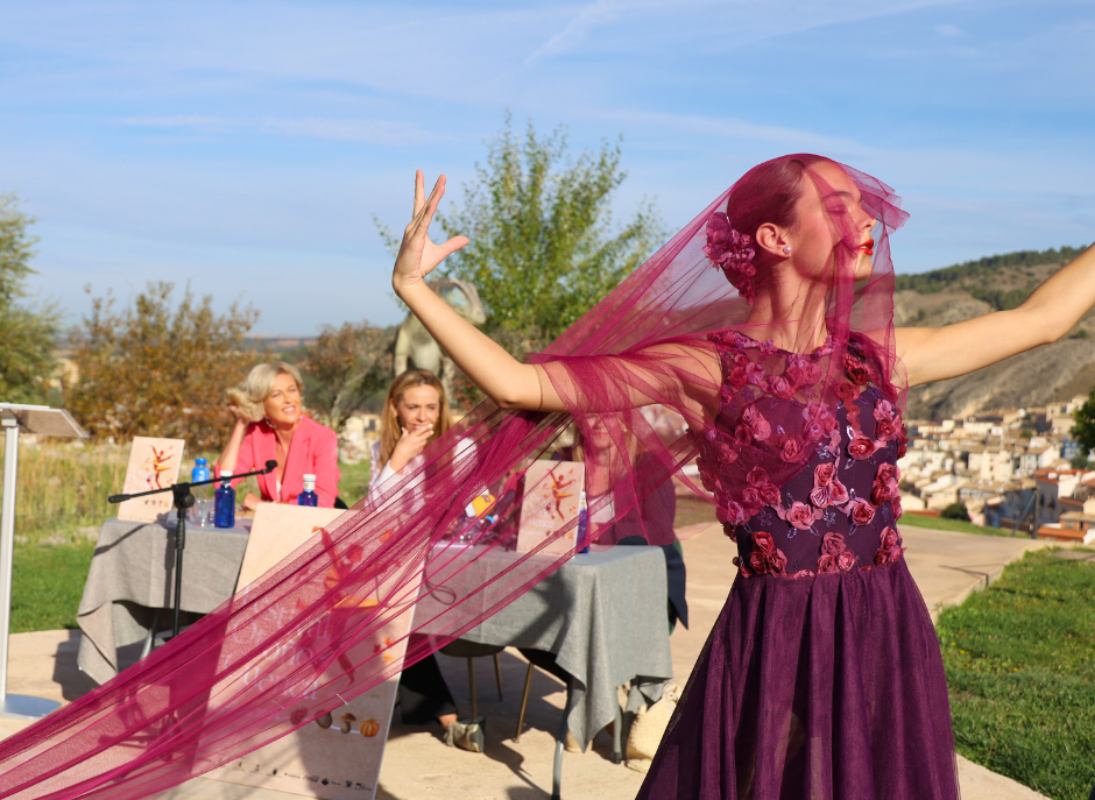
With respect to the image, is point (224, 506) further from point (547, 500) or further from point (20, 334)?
point (20, 334)

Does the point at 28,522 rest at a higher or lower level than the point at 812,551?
lower

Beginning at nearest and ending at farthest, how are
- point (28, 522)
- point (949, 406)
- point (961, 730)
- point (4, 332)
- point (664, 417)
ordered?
point (664, 417) < point (961, 730) < point (28, 522) < point (4, 332) < point (949, 406)

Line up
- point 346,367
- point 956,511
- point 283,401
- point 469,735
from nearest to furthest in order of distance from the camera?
point 469,735 < point 283,401 < point 956,511 < point 346,367

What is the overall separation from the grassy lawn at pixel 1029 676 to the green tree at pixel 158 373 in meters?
12.3

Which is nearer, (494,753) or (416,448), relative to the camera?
(494,753)

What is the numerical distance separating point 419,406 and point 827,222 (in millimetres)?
3892

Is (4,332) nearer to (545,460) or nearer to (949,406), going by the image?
(545,460)

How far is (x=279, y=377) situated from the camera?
6578mm

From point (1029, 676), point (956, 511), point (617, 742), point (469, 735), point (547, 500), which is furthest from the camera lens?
point (956, 511)

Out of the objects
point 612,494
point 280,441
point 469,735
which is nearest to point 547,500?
point 612,494

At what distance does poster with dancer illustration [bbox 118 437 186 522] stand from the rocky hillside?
50232mm

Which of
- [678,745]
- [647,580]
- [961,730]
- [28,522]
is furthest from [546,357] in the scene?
[28,522]

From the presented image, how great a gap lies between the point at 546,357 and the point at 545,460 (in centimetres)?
44

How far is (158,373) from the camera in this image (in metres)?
18.9
